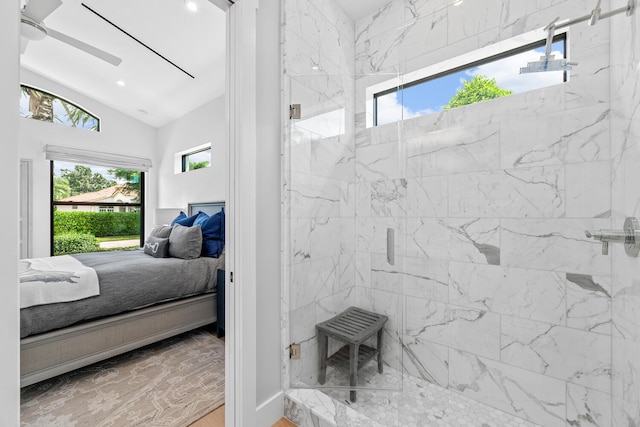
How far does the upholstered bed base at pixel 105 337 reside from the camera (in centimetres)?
183

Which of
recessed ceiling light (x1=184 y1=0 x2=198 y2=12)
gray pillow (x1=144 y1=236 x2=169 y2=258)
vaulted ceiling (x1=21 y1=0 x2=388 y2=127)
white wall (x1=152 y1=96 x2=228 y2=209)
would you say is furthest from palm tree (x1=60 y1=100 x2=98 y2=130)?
recessed ceiling light (x1=184 y1=0 x2=198 y2=12)

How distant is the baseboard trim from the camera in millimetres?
1513

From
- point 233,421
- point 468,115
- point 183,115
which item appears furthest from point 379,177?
point 183,115

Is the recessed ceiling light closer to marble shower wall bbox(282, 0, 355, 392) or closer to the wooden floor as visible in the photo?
marble shower wall bbox(282, 0, 355, 392)

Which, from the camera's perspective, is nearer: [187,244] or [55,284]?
[55,284]

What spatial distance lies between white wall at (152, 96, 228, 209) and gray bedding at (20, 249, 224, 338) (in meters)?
1.10

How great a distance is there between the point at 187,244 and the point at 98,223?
2.86 m

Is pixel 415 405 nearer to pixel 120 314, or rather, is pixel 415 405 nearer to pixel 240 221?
pixel 240 221

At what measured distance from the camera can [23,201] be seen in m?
3.89

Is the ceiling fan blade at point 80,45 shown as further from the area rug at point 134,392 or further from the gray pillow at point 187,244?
the area rug at point 134,392

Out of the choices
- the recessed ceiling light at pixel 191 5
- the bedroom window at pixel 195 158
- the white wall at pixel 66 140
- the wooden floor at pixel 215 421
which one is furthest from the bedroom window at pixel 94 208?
the wooden floor at pixel 215 421

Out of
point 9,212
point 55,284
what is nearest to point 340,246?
point 9,212

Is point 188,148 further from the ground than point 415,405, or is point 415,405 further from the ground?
point 188,148

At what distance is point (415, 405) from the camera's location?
1.67 metres
